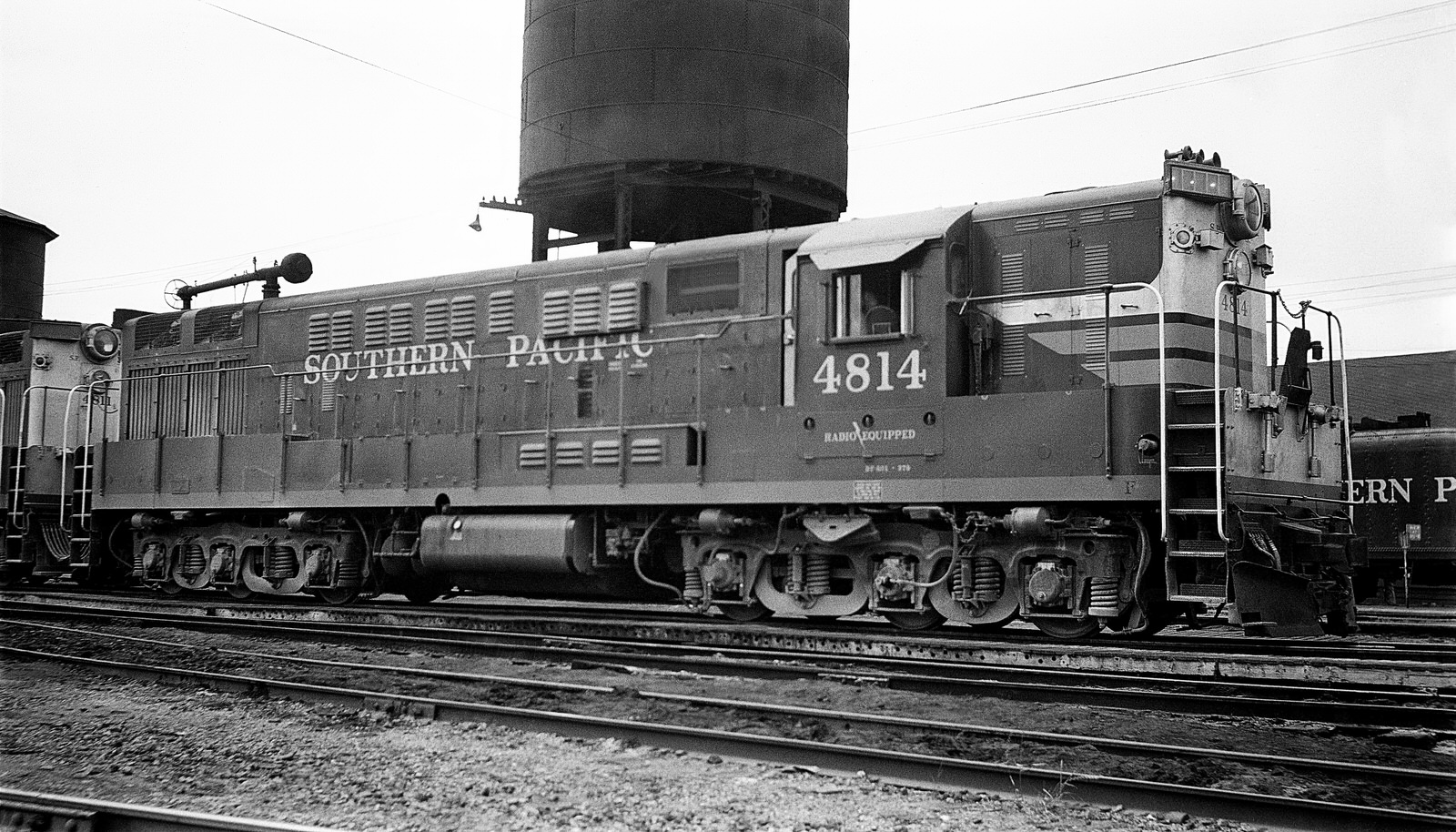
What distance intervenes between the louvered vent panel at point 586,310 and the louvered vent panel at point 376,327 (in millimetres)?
Result: 2626

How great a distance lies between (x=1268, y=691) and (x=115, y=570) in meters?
14.2

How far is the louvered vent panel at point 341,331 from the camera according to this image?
13.7 meters

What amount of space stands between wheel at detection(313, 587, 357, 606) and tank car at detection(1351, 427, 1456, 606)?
14060mm

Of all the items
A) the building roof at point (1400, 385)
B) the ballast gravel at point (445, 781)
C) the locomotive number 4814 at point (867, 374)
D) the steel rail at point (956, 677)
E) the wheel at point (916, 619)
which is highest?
the building roof at point (1400, 385)

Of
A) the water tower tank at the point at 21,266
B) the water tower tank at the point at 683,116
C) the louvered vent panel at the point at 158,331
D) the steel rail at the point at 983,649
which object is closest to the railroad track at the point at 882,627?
the steel rail at the point at 983,649

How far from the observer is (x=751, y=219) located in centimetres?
2133

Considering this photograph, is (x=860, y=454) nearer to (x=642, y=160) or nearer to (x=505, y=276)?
(x=505, y=276)

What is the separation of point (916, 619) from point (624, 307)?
4.13 metres

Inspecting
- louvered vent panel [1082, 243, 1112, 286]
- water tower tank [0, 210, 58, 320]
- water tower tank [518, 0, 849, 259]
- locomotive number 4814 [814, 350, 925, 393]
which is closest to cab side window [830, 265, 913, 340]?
locomotive number 4814 [814, 350, 925, 393]

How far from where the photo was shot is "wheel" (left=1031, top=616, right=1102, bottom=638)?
9258mm

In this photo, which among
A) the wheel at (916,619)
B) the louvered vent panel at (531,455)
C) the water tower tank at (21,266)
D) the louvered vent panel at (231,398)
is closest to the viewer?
the wheel at (916,619)

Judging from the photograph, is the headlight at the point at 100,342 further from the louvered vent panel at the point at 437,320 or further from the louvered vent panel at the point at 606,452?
the louvered vent panel at the point at 606,452

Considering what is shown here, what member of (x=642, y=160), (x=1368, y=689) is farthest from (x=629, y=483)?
(x=642, y=160)

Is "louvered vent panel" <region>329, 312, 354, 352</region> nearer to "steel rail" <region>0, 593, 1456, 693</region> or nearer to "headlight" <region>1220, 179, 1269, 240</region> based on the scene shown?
"steel rail" <region>0, 593, 1456, 693</region>
